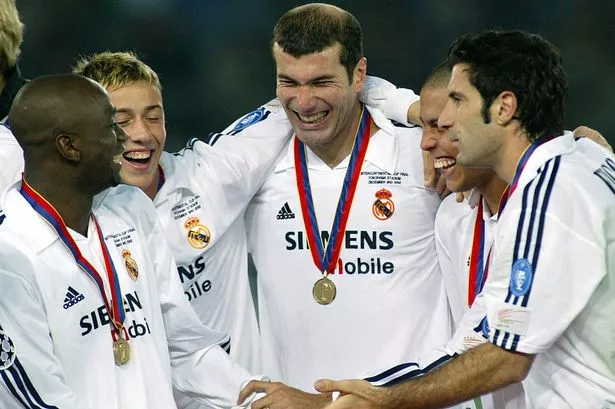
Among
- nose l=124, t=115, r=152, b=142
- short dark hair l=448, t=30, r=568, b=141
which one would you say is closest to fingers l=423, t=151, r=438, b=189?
short dark hair l=448, t=30, r=568, b=141

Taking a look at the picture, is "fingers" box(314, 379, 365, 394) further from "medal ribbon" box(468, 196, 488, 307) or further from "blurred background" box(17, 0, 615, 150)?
"blurred background" box(17, 0, 615, 150)

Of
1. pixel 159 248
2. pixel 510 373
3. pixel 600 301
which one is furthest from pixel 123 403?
pixel 600 301

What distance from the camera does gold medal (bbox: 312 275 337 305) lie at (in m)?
4.38

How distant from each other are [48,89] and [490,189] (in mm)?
1681

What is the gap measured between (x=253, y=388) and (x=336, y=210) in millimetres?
929

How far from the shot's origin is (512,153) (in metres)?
3.36

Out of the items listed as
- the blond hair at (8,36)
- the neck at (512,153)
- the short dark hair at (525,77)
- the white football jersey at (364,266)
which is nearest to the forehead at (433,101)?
the white football jersey at (364,266)

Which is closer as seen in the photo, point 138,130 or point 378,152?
point 138,130

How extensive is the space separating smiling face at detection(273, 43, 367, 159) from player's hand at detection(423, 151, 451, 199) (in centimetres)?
38

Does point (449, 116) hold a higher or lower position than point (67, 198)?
higher

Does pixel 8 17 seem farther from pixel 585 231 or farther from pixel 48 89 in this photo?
pixel 585 231

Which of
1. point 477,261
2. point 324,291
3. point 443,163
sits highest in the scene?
point 443,163

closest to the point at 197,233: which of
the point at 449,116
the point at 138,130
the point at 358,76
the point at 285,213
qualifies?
the point at 285,213

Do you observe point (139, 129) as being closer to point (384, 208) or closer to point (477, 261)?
point (384, 208)
